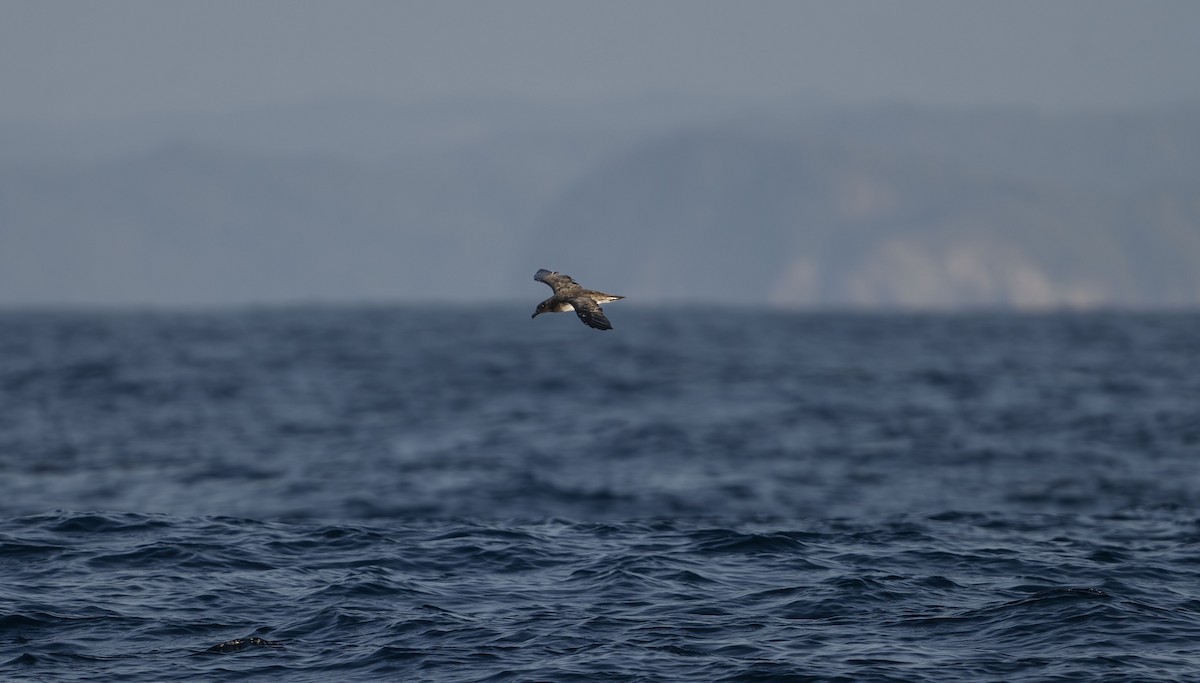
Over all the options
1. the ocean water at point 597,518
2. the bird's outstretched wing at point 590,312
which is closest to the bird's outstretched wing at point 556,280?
the bird's outstretched wing at point 590,312

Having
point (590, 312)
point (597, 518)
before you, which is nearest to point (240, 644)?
point (590, 312)

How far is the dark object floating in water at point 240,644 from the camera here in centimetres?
1950

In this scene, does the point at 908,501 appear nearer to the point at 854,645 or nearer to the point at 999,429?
the point at 999,429

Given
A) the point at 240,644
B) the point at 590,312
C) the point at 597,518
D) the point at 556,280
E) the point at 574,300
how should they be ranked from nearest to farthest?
the point at 240,644, the point at 590,312, the point at 574,300, the point at 556,280, the point at 597,518

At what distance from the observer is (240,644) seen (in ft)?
64.6

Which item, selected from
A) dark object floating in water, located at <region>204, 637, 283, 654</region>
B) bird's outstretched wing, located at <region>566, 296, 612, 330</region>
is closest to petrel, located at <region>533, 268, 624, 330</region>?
bird's outstretched wing, located at <region>566, 296, 612, 330</region>

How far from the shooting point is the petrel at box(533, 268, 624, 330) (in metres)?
21.2

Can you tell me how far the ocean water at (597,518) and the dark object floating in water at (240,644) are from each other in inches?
2.5

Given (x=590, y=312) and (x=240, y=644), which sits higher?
(x=590, y=312)

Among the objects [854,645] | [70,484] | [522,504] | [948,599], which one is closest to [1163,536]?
[948,599]

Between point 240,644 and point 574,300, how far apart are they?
6745mm

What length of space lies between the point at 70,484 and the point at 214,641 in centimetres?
2509

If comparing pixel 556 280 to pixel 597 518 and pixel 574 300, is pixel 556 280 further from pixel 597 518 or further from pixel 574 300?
pixel 597 518

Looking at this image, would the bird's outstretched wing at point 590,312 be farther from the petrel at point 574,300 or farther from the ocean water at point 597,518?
the ocean water at point 597,518
